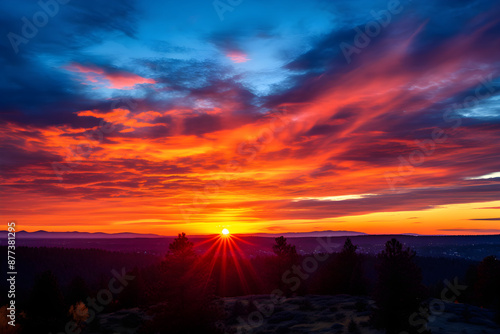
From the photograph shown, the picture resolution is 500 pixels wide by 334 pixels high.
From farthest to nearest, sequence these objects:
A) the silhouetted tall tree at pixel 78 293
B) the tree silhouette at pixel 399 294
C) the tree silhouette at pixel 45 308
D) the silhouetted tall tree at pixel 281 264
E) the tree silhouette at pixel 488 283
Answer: the silhouetted tall tree at pixel 78 293
the tree silhouette at pixel 488 283
the silhouetted tall tree at pixel 281 264
the tree silhouette at pixel 45 308
the tree silhouette at pixel 399 294

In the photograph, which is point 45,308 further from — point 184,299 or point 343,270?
point 343,270

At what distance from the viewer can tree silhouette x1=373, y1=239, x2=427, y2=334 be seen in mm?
24703

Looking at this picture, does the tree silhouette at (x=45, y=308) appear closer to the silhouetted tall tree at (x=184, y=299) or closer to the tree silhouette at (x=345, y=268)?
the silhouetted tall tree at (x=184, y=299)

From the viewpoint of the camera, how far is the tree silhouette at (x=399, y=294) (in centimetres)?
2470

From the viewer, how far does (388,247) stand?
85.4 feet

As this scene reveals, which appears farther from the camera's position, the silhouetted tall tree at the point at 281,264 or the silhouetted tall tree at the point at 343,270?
the silhouetted tall tree at the point at 343,270

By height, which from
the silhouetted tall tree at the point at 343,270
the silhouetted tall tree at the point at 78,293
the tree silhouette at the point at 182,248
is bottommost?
the silhouetted tall tree at the point at 78,293

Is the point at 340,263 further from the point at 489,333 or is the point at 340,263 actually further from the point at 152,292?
the point at 152,292

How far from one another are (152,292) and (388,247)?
16076mm

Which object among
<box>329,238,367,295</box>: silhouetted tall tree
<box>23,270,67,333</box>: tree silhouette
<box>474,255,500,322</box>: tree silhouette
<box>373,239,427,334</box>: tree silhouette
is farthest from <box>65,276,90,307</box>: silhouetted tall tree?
<box>474,255,500,322</box>: tree silhouette

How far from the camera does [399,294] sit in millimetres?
24875

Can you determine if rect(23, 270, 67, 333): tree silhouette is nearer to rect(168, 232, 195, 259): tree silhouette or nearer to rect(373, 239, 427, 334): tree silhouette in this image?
rect(168, 232, 195, 259): tree silhouette

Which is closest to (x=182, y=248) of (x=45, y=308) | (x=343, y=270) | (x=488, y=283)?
(x=45, y=308)

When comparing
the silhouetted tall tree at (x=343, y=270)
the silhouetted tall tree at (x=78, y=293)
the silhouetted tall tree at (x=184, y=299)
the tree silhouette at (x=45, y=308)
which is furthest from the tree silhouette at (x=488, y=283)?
the silhouetted tall tree at (x=78, y=293)
